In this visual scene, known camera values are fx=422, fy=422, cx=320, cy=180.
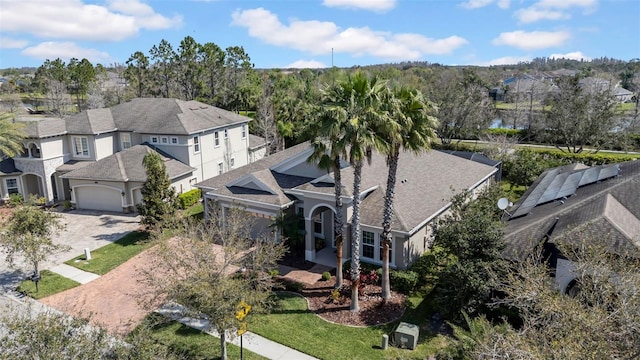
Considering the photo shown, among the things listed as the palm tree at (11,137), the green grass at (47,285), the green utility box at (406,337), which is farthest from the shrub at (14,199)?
the green utility box at (406,337)

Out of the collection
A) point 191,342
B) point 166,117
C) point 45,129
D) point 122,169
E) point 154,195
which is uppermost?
point 166,117

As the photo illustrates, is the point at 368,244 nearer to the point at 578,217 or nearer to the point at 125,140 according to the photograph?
the point at 578,217

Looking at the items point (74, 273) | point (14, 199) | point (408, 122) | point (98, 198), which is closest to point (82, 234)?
point (98, 198)

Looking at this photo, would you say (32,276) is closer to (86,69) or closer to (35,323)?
(35,323)

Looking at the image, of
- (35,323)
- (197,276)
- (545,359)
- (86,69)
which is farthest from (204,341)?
(86,69)

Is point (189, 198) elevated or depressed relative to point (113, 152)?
depressed

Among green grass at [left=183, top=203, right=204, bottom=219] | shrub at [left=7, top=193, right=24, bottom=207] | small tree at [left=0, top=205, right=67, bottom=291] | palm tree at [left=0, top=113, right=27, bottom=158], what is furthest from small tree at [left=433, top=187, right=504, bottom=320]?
palm tree at [left=0, top=113, right=27, bottom=158]

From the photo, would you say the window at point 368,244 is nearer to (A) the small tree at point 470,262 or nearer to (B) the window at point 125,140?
(A) the small tree at point 470,262
